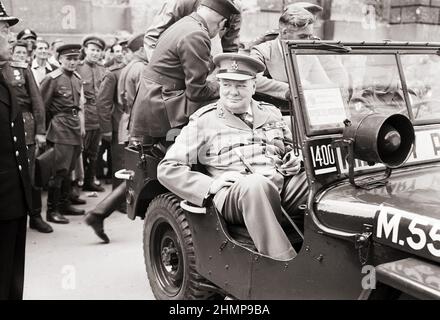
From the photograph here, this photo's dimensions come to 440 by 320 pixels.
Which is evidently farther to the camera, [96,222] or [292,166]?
[96,222]

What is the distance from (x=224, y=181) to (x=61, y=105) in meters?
3.67

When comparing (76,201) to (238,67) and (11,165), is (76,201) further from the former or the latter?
(238,67)

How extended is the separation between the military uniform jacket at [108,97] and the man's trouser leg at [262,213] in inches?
180

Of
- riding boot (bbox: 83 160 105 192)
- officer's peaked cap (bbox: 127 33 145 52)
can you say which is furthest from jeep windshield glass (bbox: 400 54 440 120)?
riding boot (bbox: 83 160 105 192)

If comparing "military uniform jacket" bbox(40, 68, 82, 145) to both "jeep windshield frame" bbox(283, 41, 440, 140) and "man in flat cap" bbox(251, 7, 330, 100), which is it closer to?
"man in flat cap" bbox(251, 7, 330, 100)

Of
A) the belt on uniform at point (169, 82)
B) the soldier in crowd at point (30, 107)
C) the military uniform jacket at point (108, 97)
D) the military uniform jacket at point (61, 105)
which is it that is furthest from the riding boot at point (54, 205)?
the belt on uniform at point (169, 82)

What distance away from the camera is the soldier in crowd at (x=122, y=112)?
17.3 feet

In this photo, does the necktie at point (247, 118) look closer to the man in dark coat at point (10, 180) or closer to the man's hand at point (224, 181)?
the man's hand at point (224, 181)

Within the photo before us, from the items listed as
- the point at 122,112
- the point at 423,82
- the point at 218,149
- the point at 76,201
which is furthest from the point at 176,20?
the point at 76,201

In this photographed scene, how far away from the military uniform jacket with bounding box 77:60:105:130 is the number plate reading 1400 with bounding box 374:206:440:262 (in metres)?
5.58

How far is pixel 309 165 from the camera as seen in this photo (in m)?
2.67

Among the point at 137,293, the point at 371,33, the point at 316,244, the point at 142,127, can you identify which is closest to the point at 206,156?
the point at 142,127

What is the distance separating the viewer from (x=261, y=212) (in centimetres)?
290
